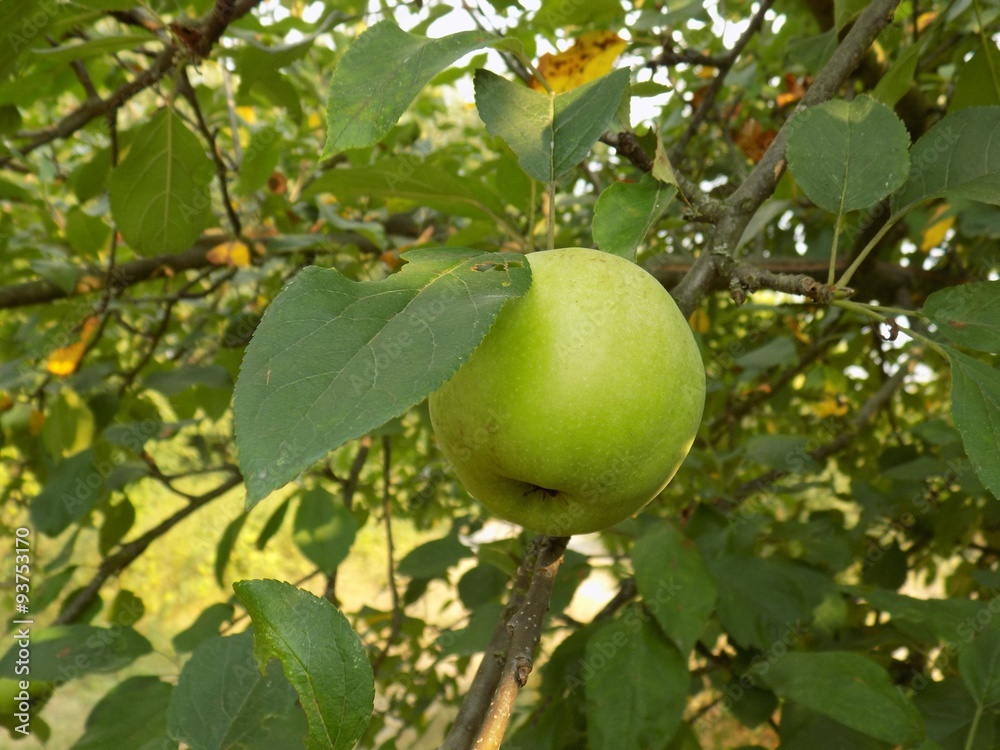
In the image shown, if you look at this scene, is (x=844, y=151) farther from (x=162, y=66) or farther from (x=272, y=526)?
(x=272, y=526)

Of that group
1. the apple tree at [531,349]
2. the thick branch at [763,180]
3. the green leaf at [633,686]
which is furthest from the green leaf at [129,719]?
the thick branch at [763,180]

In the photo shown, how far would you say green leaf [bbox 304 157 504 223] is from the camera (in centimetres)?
111

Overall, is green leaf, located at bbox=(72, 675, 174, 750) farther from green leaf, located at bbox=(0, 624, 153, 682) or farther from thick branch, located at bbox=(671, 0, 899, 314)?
thick branch, located at bbox=(671, 0, 899, 314)

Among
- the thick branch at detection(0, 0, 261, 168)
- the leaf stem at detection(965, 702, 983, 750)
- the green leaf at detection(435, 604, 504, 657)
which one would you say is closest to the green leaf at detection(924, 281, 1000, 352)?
the leaf stem at detection(965, 702, 983, 750)

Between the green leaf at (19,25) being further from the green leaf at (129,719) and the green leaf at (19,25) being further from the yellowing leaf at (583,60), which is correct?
the green leaf at (129,719)

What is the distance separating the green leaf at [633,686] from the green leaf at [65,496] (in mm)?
1215

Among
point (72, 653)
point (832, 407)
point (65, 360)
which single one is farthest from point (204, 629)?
point (832, 407)

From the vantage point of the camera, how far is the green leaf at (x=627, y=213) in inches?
33.4

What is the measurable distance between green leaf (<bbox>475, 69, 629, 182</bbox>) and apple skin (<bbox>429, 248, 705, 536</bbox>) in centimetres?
15

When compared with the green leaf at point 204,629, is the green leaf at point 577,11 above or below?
above

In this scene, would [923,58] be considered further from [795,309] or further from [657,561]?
[657,561]

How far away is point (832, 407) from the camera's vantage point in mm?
2873

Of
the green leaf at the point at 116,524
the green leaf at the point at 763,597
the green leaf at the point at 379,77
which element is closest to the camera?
the green leaf at the point at 379,77

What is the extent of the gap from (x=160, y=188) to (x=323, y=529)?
2.59 ft
